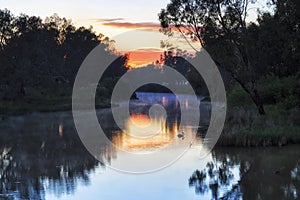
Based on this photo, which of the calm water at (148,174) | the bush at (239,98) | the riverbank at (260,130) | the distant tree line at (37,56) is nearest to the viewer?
the calm water at (148,174)

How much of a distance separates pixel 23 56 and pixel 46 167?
4951 centimetres

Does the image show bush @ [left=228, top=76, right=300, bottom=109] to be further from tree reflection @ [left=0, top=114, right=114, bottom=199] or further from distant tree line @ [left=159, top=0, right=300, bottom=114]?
tree reflection @ [left=0, top=114, right=114, bottom=199]

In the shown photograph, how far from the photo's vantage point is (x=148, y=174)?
58.7ft

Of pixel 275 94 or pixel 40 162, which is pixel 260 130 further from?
pixel 275 94

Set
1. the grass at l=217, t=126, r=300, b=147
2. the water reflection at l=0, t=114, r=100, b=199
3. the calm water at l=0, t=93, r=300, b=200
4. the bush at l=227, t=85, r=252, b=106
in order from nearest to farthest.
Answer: the calm water at l=0, t=93, r=300, b=200 → the water reflection at l=0, t=114, r=100, b=199 → the grass at l=217, t=126, r=300, b=147 → the bush at l=227, t=85, r=252, b=106

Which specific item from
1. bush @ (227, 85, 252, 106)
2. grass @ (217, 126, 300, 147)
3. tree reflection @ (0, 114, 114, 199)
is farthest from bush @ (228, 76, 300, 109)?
tree reflection @ (0, 114, 114, 199)

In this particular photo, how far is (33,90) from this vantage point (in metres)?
68.2

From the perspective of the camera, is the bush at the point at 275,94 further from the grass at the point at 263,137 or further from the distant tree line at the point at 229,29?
the grass at the point at 263,137

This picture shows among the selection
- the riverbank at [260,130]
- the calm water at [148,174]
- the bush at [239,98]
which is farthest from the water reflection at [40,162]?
the bush at [239,98]

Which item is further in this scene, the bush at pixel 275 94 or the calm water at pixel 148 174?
the bush at pixel 275 94

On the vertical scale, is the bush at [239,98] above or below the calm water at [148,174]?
above

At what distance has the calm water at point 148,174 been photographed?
1458 centimetres

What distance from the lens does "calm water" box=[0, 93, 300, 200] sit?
14.6 meters

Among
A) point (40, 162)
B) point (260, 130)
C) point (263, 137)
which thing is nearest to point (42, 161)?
point (40, 162)
